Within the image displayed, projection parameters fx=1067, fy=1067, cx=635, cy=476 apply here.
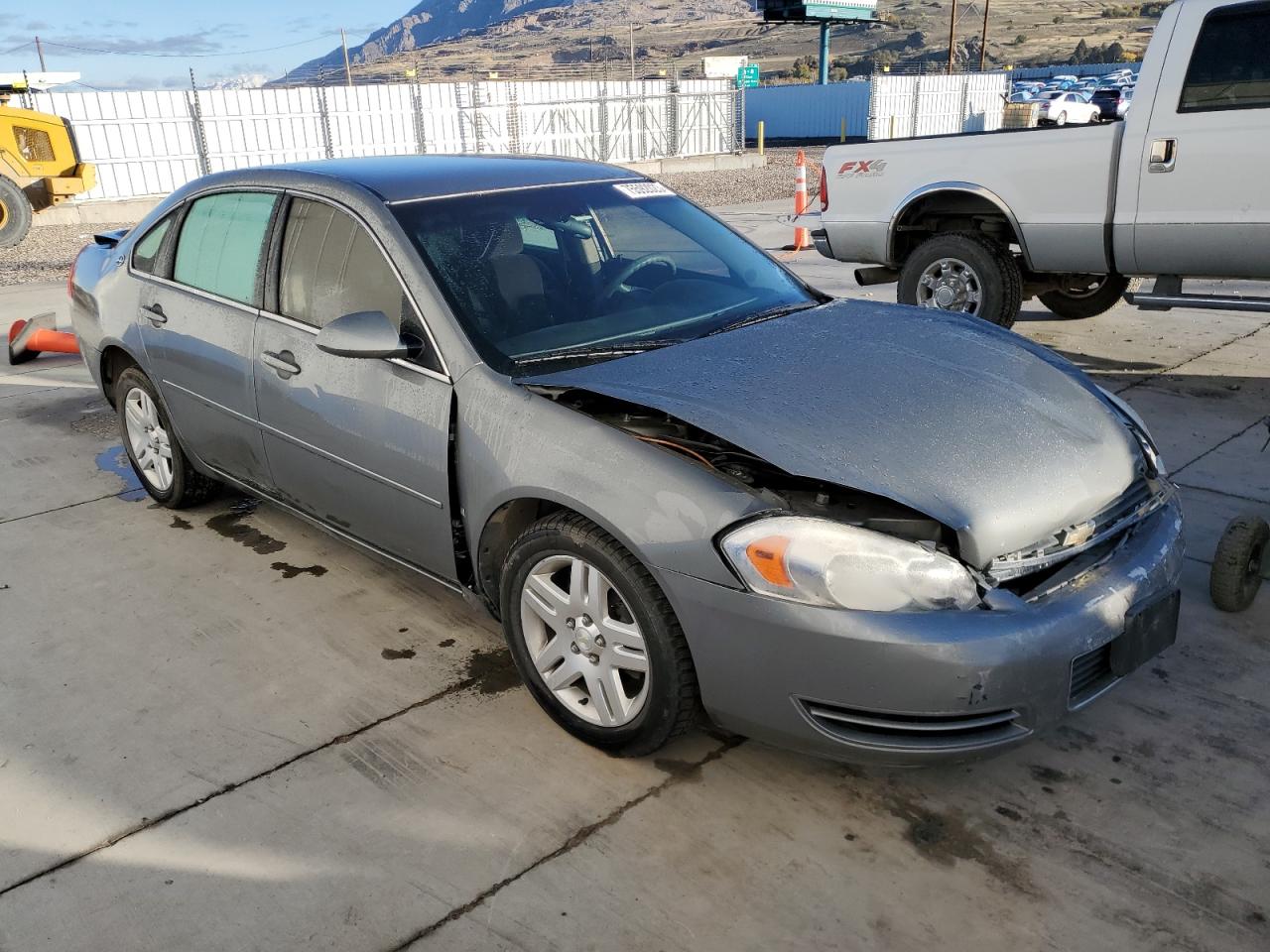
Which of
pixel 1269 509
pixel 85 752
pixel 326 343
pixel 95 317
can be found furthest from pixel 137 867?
pixel 1269 509

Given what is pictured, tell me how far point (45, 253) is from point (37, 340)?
335 inches

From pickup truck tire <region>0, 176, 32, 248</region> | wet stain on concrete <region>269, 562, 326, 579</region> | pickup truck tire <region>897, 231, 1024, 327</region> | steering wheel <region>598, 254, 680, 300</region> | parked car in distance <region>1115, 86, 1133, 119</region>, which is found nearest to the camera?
steering wheel <region>598, 254, 680, 300</region>

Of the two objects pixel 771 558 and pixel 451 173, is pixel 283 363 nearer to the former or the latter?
pixel 451 173

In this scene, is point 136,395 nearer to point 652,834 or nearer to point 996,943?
point 652,834

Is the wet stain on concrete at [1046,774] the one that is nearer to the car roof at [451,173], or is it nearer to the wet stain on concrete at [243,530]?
the car roof at [451,173]

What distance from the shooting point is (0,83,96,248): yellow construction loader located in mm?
15867

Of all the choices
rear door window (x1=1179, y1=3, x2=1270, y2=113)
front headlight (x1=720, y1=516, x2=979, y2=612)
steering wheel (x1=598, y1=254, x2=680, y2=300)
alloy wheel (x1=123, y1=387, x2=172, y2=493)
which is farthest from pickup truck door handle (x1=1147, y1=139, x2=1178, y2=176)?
alloy wheel (x1=123, y1=387, x2=172, y2=493)

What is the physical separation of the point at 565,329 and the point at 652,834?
157 centimetres

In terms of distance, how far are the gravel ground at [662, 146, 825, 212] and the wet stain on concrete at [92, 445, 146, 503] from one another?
11.5 metres

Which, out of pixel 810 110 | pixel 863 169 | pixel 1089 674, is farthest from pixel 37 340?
pixel 810 110

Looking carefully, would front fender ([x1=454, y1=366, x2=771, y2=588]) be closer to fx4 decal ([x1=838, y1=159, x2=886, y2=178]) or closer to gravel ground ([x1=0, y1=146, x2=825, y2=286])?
fx4 decal ([x1=838, y1=159, x2=886, y2=178])

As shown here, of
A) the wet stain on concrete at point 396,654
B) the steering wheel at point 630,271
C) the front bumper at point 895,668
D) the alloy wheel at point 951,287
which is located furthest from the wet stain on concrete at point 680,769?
the alloy wheel at point 951,287

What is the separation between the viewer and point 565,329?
342cm

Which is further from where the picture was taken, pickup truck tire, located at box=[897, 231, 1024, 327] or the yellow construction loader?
the yellow construction loader
